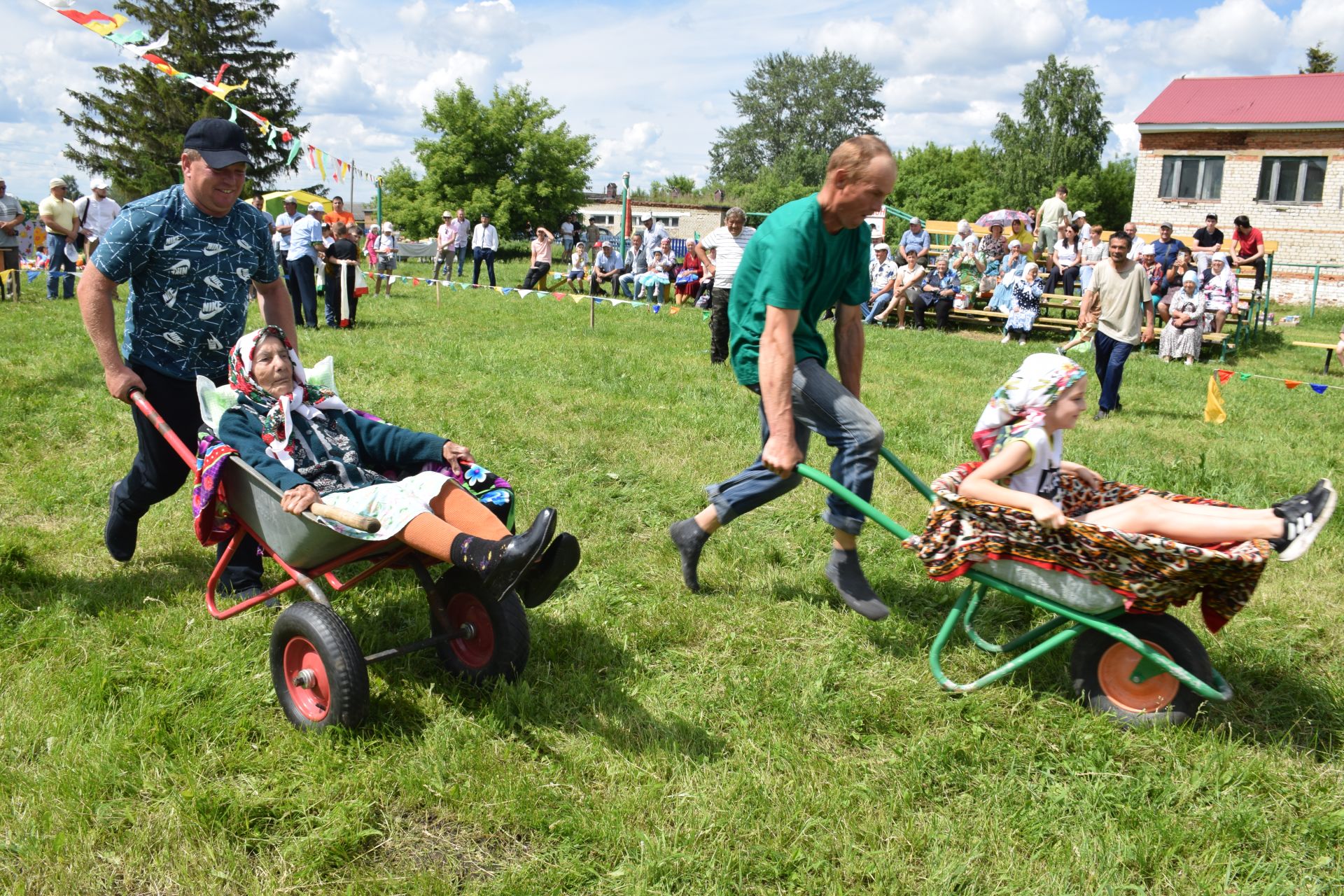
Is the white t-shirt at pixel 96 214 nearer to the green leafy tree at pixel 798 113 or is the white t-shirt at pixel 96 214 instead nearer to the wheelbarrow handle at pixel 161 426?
the wheelbarrow handle at pixel 161 426

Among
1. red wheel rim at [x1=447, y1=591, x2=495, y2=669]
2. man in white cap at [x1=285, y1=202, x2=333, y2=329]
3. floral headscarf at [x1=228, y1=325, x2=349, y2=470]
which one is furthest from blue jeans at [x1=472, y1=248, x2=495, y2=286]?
red wheel rim at [x1=447, y1=591, x2=495, y2=669]

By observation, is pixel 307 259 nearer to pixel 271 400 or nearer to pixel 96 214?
pixel 96 214

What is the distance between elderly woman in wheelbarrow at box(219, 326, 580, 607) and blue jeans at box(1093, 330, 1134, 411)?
715 centimetres

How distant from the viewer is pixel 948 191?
182 feet

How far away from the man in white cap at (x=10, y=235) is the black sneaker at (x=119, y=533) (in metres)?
13.4

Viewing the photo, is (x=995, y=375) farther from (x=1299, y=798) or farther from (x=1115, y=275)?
(x=1299, y=798)

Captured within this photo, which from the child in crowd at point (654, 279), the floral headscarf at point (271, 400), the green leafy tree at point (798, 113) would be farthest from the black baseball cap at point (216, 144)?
the green leafy tree at point (798, 113)

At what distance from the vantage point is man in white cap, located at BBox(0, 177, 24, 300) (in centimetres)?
1484

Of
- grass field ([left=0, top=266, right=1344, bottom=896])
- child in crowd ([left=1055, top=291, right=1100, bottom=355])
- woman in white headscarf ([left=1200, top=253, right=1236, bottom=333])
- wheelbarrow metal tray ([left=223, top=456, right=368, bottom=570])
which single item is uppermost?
woman in white headscarf ([left=1200, top=253, right=1236, bottom=333])

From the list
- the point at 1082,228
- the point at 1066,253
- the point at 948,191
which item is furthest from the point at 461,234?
the point at 948,191

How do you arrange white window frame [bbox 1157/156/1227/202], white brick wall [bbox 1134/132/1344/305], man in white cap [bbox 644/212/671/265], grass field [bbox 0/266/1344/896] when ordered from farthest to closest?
white window frame [bbox 1157/156/1227/202], white brick wall [bbox 1134/132/1344/305], man in white cap [bbox 644/212/671/265], grass field [bbox 0/266/1344/896]

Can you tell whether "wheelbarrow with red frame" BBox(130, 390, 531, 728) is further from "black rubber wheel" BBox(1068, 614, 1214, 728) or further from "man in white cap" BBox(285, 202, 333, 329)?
"man in white cap" BBox(285, 202, 333, 329)

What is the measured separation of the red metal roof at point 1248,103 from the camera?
2786 centimetres

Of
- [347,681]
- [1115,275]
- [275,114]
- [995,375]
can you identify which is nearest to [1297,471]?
[1115,275]
